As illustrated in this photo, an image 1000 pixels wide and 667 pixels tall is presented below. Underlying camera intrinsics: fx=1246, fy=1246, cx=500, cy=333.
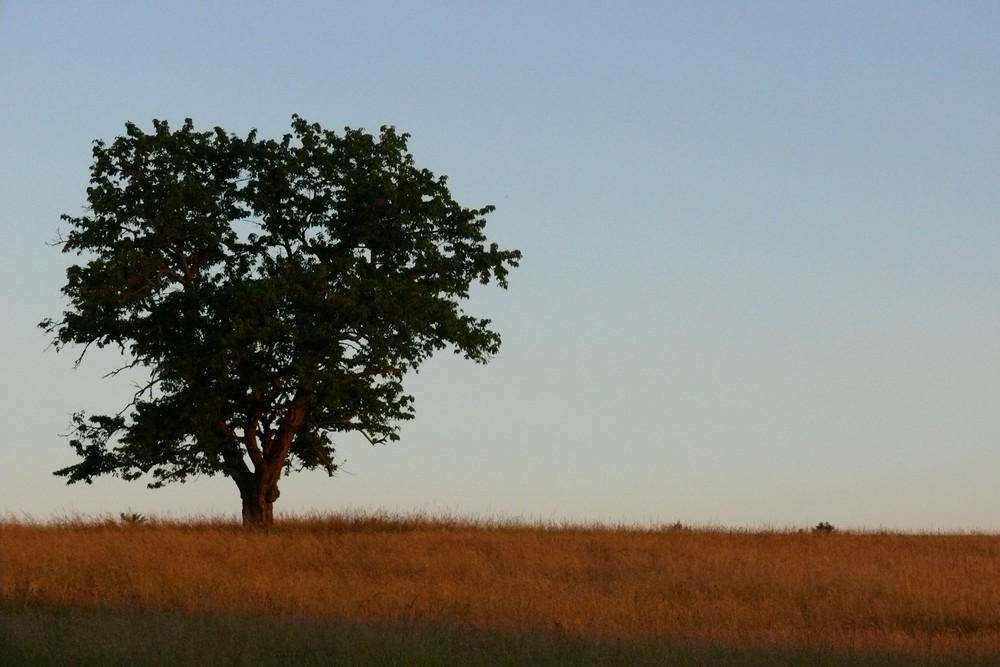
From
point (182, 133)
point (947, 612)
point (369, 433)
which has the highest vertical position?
point (182, 133)

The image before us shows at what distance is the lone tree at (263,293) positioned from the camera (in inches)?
1181

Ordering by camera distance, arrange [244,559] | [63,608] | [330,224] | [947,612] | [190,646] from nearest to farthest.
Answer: [190,646] → [63,608] → [947,612] → [244,559] → [330,224]

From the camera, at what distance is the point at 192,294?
3048 cm

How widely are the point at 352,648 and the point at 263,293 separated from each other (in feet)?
48.8

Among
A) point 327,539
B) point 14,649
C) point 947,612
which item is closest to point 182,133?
point 327,539

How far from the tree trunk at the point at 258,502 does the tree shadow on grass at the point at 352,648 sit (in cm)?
1354

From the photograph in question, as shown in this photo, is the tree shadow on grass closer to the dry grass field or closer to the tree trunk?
the dry grass field

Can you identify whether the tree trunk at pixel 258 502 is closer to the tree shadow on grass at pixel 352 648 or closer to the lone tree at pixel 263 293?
the lone tree at pixel 263 293

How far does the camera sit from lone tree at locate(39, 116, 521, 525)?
30000 mm

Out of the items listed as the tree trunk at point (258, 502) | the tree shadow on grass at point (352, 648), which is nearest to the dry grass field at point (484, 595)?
the tree shadow on grass at point (352, 648)

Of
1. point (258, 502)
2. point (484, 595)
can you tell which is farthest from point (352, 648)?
point (258, 502)

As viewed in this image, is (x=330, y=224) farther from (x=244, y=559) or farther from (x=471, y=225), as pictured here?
(x=244, y=559)

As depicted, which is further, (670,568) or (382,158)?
(382,158)

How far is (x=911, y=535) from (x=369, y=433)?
14576 millimetres
